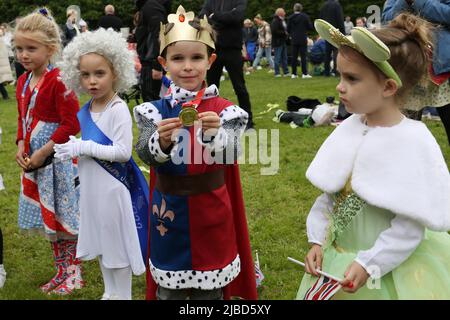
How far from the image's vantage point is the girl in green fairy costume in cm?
183

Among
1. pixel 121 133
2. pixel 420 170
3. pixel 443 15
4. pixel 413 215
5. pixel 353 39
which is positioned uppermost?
pixel 443 15

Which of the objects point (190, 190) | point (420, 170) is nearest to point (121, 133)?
point (190, 190)

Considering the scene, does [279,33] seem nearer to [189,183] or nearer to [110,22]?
[110,22]

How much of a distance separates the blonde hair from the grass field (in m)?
1.51

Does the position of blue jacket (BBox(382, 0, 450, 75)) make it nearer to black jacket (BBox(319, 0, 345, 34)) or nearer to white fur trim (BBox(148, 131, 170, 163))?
white fur trim (BBox(148, 131, 170, 163))

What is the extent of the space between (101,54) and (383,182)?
5.52 ft

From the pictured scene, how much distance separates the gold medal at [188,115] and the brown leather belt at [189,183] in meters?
0.35

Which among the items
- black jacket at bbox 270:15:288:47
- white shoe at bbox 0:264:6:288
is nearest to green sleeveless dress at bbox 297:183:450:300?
white shoe at bbox 0:264:6:288

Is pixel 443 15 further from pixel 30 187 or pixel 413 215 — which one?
pixel 30 187

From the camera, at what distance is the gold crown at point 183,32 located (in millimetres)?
2342

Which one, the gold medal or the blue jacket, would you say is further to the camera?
the blue jacket

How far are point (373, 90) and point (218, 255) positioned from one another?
1.02 m

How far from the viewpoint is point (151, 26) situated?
7059 mm
